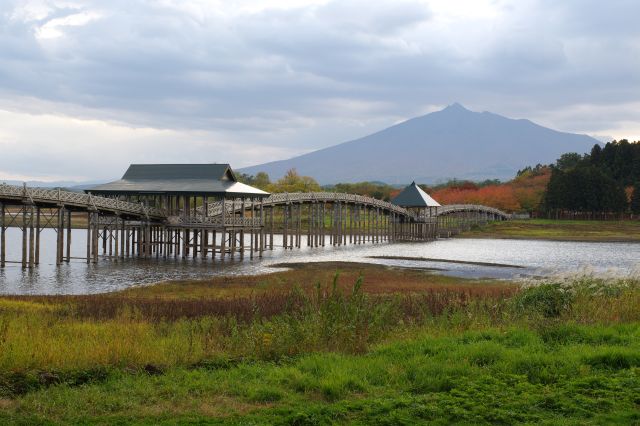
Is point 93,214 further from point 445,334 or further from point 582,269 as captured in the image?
point 445,334

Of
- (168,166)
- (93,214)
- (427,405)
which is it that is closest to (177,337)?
(427,405)

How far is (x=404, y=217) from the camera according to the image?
329 feet

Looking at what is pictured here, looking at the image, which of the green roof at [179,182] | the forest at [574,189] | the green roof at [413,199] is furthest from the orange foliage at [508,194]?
the green roof at [179,182]

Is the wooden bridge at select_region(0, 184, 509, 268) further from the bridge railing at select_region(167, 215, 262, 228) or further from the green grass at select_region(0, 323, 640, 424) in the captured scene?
the green grass at select_region(0, 323, 640, 424)

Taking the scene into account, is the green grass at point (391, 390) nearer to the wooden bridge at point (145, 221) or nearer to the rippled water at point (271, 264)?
the rippled water at point (271, 264)

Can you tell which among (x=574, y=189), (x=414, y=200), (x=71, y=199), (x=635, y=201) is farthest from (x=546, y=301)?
(x=635, y=201)

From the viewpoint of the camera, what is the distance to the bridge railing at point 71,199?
44.2 metres

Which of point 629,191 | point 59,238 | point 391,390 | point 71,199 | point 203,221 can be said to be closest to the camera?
point 391,390

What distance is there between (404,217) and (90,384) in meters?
91.3

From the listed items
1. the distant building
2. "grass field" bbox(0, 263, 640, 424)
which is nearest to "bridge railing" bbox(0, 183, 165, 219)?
"grass field" bbox(0, 263, 640, 424)

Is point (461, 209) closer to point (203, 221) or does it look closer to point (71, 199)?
point (203, 221)

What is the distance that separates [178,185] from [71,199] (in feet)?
35.6

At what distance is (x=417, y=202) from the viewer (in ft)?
327

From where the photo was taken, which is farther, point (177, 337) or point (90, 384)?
point (177, 337)
